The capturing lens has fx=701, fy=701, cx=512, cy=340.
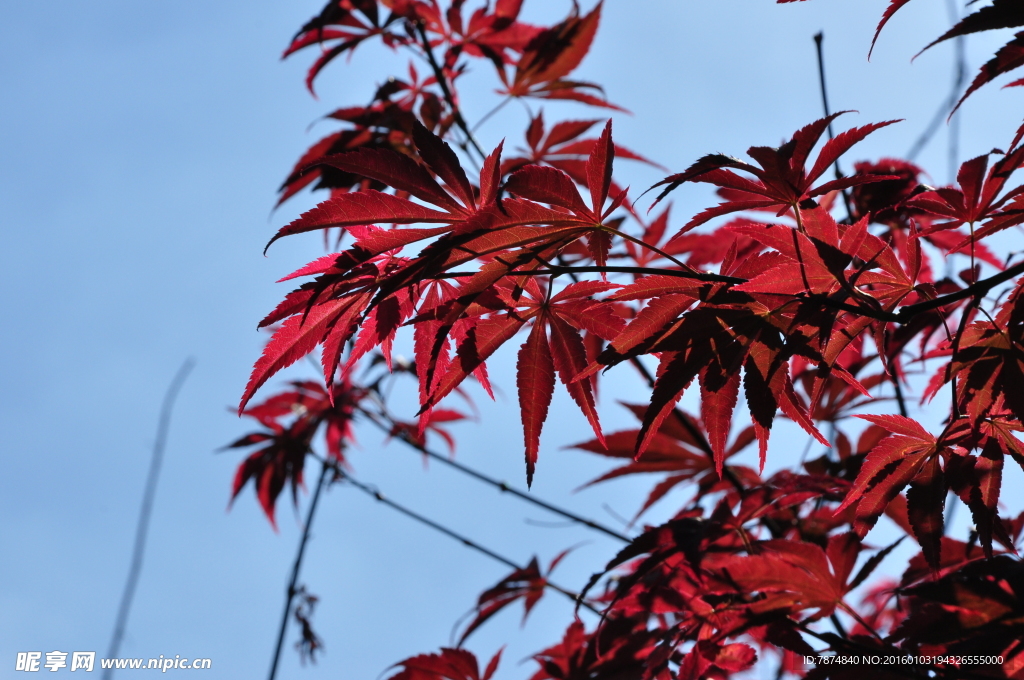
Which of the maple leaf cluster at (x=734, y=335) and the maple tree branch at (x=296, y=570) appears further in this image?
the maple tree branch at (x=296, y=570)

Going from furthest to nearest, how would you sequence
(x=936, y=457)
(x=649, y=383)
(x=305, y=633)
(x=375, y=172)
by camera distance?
1. (x=305, y=633)
2. (x=649, y=383)
3. (x=936, y=457)
4. (x=375, y=172)

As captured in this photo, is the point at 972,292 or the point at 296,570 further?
the point at 296,570

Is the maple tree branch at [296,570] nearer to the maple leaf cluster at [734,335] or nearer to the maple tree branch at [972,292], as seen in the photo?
the maple leaf cluster at [734,335]

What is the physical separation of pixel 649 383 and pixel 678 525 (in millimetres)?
470

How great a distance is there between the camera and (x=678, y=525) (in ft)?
3.16

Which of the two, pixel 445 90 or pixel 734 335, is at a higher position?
pixel 445 90

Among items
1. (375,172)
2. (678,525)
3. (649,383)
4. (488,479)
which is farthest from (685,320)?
(488,479)

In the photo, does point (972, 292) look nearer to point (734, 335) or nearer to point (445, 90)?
point (734, 335)

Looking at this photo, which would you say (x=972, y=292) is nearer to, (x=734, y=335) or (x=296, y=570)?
(x=734, y=335)

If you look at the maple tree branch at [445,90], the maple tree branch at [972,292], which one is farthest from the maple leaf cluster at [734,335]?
the maple tree branch at [445,90]

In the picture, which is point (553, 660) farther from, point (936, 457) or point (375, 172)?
point (375, 172)

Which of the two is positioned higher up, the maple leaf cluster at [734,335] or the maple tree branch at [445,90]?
the maple tree branch at [445,90]

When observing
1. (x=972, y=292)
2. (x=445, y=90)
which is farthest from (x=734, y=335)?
(x=445, y=90)

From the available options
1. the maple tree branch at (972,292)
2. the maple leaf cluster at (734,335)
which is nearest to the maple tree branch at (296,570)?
the maple leaf cluster at (734,335)
